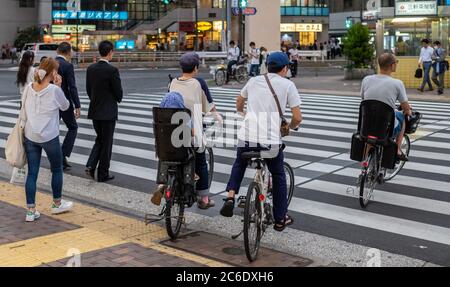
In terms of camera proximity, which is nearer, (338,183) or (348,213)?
(348,213)

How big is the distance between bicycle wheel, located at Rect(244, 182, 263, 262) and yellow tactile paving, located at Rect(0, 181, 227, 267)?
330mm

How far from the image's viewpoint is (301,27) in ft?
261

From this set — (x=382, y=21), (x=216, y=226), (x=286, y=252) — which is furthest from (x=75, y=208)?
(x=382, y=21)

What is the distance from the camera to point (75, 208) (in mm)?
7531

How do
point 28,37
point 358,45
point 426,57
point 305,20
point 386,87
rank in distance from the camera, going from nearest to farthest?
point 386,87 → point 426,57 → point 358,45 → point 28,37 → point 305,20

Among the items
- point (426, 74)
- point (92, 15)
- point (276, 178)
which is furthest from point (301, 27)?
point (276, 178)

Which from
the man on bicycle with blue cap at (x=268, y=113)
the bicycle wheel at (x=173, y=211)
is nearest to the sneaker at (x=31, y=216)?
the bicycle wheel at (x=173, y=211)

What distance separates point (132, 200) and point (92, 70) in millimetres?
2015

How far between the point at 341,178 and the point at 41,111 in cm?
466

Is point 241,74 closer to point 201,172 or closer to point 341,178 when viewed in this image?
point 341,178

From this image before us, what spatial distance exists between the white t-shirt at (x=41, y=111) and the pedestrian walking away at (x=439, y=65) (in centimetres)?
1795

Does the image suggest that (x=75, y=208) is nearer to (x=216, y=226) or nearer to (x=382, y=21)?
(x=216, y=226)

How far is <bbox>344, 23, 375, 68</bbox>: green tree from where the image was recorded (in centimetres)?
2897
